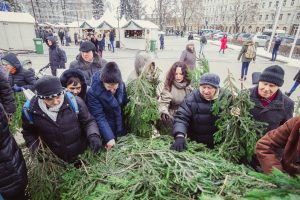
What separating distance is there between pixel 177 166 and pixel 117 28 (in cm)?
2235

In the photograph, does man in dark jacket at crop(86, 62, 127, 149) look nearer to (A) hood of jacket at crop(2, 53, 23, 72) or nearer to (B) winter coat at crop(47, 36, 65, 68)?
(A) hood of jacket at crop(2, 53, 23, 72)

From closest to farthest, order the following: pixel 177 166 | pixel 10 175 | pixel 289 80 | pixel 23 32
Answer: pixel 177 166 → pixel 10 175 → pixel 289 80 → pixel 23 32

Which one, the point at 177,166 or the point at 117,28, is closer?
the point at 177,166

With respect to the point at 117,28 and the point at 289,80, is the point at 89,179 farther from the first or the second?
the point at 117,28

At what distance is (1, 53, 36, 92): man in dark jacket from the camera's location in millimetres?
4383

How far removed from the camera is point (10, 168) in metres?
2.19

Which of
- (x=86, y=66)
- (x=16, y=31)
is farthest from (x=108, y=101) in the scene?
(x=16, y=31)

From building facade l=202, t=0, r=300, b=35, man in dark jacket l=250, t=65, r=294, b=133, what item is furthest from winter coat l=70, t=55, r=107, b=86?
building facade l=202, t=0, r=300, b=35

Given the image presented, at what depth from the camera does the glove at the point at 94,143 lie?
96.4 inches

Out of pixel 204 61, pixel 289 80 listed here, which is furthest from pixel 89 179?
pixel 289 80

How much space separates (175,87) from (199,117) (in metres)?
0.83

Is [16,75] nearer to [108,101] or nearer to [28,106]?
[28,106]

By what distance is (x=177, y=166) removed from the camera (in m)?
1.91

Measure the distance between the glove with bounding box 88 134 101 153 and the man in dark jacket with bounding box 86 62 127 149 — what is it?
0.14 meters
